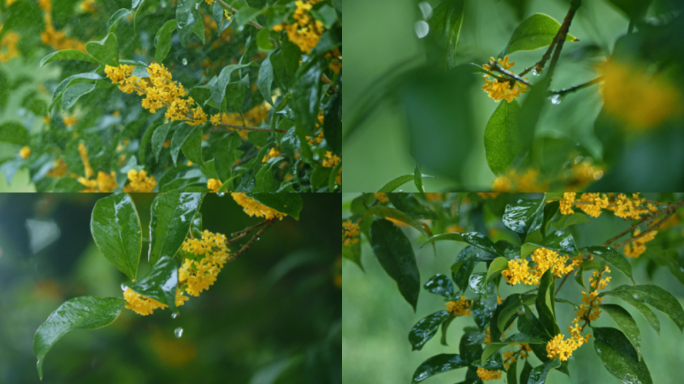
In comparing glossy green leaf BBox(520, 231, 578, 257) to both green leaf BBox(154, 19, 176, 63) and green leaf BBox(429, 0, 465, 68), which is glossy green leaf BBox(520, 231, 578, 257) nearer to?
green leaf BBox(429, 0, 465, 68)

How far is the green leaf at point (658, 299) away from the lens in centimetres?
66

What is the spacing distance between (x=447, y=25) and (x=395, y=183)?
0.24m

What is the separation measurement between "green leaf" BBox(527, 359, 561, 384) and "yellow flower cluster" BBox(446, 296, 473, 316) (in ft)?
0.44

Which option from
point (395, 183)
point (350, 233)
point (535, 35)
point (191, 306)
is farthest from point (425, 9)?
point (191, 306)

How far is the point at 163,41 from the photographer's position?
0.74 meters

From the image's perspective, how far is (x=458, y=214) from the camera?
74 cm

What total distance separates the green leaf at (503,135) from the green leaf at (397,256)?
0.19 m

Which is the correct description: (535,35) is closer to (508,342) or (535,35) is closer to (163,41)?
(508,342)

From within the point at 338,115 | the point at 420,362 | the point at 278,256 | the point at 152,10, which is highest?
the point at 152,10

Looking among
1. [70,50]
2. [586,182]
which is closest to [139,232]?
[70,50]

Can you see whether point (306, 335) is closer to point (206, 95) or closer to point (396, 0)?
point (206, 95)

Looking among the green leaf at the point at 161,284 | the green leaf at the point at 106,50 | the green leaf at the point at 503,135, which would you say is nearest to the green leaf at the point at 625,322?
the green leaf at the point at 503,135

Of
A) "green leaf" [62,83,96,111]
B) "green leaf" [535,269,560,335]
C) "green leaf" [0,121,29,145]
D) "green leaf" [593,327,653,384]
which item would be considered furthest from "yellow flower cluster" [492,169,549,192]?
"green leaf" [0,121,29,145]

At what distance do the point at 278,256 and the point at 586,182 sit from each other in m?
0.48
